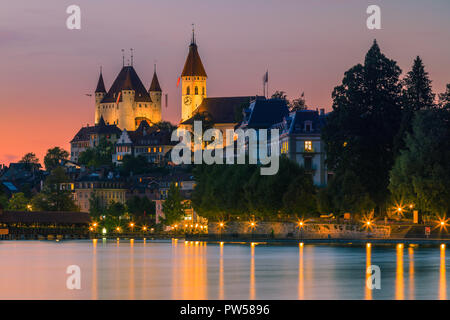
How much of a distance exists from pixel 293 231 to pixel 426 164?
2537 cm

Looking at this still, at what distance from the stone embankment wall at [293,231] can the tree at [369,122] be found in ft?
9.83

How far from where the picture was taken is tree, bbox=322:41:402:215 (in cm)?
11144

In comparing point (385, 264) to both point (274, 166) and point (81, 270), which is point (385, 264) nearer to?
point (81, 270)

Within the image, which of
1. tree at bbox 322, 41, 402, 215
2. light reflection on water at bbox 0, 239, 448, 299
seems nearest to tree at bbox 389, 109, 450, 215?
light reflection on water at bbox 0, 239, 448, 299

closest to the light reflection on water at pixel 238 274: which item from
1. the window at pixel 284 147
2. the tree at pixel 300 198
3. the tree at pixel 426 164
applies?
the tree at pixel 426 164

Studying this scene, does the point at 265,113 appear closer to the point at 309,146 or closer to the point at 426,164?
the point at 309,146

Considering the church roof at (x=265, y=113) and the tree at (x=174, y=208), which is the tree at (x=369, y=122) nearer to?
the church roof at (x=265, y=113)

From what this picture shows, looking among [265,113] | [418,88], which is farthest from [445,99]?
[265,113]

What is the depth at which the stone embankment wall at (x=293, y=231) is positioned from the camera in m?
114

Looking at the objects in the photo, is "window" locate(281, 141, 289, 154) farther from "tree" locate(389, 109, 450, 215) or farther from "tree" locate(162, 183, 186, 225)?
"tree" locate(162, 183, 186, 225)

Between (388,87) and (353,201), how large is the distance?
443 inches

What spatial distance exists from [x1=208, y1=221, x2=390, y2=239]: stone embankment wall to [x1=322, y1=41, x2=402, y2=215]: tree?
3.00 metres

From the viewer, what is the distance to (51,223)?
186 metres
